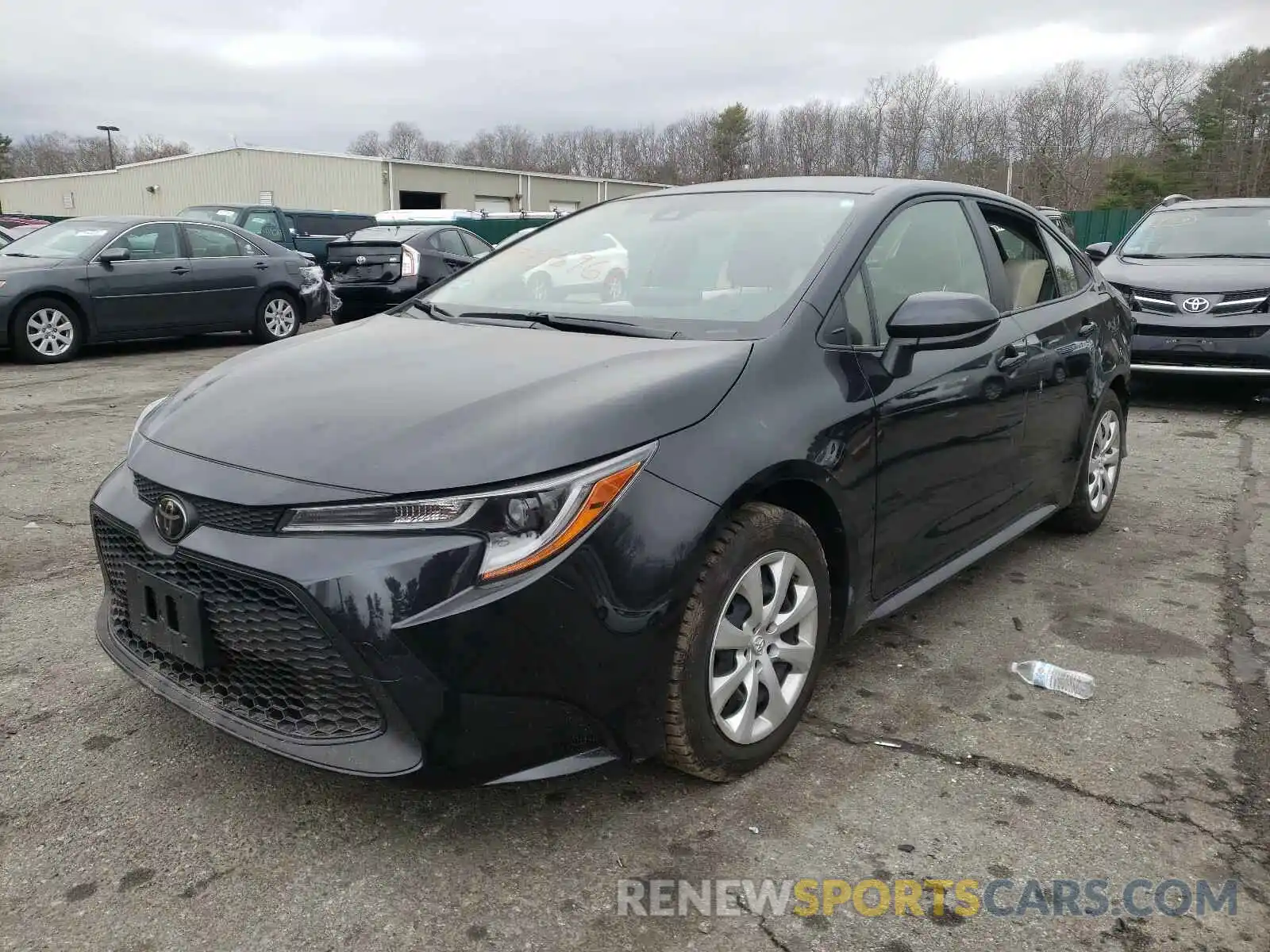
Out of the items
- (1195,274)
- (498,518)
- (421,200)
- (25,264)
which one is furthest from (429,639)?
(421,200)

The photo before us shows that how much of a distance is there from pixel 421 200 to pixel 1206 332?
39404 millimetres

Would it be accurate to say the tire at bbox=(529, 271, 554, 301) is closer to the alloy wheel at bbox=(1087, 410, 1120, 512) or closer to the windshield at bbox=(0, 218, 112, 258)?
the alloy wheel at bbox=(1087, 410, 1120, 512)

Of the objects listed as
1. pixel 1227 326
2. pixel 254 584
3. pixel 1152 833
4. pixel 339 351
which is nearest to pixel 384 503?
pixel 254 584

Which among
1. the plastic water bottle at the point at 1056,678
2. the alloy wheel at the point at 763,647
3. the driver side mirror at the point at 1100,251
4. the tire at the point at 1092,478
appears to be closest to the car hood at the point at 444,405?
the alloy wheel at the point at 763,647

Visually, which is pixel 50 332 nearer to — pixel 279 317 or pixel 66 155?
pixel 279 317

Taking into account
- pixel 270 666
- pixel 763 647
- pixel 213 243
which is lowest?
pixel 763 647

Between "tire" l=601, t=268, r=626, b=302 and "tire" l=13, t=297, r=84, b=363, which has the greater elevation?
"tire" l=601, t=268, r=626, b=302

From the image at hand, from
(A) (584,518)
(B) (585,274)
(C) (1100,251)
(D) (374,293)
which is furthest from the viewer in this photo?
(D) (374,293)

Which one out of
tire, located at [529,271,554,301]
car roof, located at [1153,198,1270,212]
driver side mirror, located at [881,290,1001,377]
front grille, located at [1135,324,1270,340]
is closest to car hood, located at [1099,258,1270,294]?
front grille, located at [1135,324,1270,340]

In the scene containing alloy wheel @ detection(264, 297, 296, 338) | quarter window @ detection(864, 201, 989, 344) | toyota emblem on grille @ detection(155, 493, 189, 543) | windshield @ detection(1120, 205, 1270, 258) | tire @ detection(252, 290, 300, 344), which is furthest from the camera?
alloy wheel @ detection(264, 297, 296, 338)

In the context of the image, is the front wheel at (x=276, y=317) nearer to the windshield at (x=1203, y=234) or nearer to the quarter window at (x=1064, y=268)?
the windshield at (x=1203, y=234)

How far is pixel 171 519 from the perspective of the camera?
2.30m

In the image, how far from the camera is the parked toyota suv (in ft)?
25.3

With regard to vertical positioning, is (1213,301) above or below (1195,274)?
below
